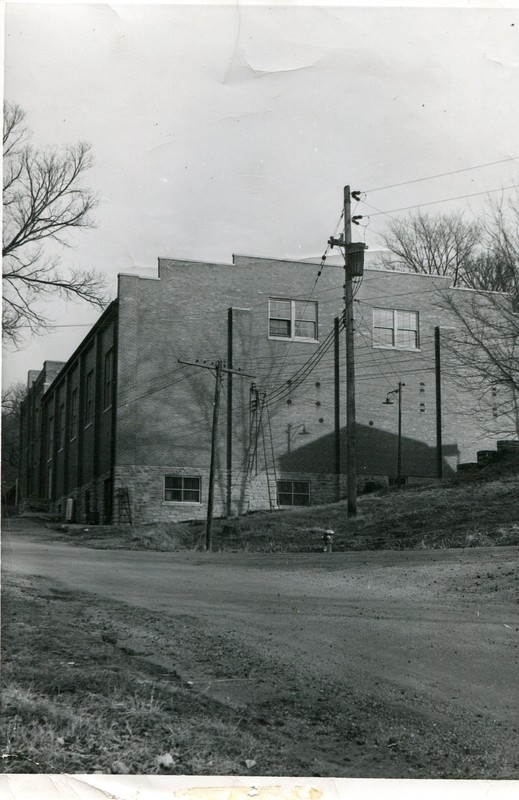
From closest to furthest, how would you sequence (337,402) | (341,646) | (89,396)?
1. (341,646)
2. (89,396)
3. (337,402)

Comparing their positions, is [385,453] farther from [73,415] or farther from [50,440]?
[50,440]

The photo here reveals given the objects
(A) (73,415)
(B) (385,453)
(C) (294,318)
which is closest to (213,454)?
(A) (73,415)

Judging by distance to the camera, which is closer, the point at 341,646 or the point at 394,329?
the point at 341,646

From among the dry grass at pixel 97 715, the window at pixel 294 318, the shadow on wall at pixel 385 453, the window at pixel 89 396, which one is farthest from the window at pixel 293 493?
the dry grass at pixel 97 715

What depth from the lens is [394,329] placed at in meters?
19.7

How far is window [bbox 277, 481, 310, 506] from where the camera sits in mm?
16625

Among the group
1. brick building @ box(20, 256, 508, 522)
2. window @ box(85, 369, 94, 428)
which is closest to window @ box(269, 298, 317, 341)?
brick building @ box(20, 256, 508, 522)

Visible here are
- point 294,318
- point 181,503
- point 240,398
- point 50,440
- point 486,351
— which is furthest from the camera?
point 294,318

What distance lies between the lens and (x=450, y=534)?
14391 millimetres

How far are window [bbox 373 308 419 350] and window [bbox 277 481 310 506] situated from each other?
4146 millimetres

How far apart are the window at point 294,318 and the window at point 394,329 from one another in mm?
1666

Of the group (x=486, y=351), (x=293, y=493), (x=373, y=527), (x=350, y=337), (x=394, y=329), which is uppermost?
(x=394, y=329)

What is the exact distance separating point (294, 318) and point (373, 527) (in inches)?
211

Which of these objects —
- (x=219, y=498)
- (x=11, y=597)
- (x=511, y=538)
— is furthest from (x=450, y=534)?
(x=11, y=597)
